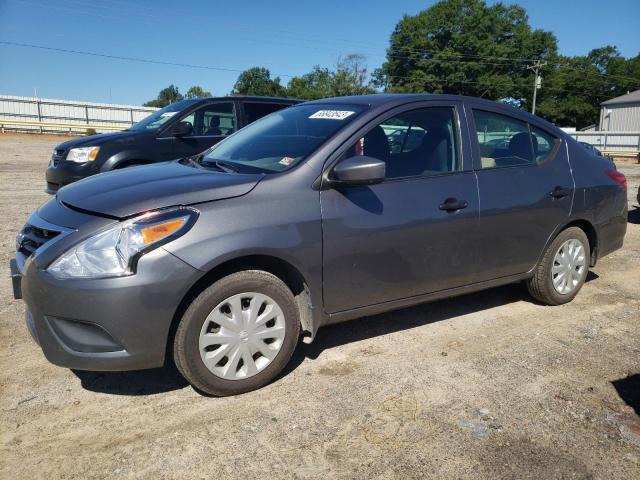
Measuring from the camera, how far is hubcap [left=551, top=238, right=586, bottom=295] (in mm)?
4598

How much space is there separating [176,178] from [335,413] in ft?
5.44

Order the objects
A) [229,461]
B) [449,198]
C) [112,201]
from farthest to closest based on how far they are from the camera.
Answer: [449,198], [112,201], [229,461]

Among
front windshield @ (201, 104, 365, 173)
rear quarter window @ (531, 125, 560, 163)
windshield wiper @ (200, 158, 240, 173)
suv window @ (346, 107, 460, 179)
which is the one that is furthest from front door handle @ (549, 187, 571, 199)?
windshield wiper @ (200, 158, 240, 173)

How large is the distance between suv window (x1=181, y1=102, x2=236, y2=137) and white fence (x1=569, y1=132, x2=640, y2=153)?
92.5 ft

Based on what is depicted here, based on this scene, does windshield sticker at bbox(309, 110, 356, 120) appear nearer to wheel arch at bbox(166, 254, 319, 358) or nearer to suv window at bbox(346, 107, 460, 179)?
suv window at bbox(346, 107, 460, 179)

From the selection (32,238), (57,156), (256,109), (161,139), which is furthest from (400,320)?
(57,156)

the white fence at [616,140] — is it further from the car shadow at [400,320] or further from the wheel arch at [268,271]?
the wheel arch at [268,271]

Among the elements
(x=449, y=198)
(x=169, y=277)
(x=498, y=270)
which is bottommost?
(x=498, y=270)

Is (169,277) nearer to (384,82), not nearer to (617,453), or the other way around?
(617,453)

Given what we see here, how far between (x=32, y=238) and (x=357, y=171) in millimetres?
1871

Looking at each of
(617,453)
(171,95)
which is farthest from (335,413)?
(171,95)

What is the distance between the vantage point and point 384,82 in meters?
79.8

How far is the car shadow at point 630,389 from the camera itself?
313 centimetres

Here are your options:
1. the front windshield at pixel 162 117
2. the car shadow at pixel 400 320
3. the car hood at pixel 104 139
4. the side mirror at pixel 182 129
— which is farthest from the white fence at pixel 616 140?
the car shadow at pixel 400 320
